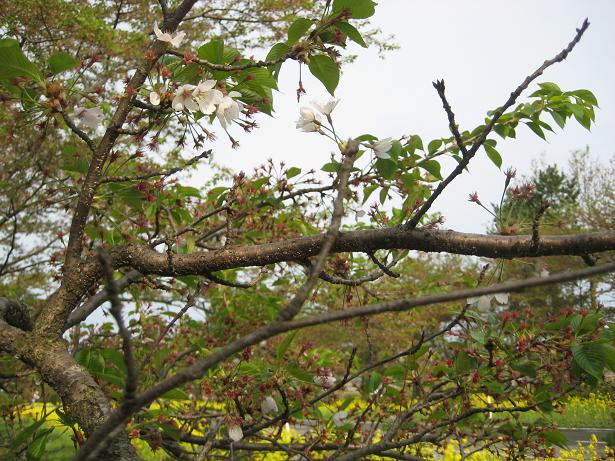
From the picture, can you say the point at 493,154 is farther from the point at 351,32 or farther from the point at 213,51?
the point at 213,51

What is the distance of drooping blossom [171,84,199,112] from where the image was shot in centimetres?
163

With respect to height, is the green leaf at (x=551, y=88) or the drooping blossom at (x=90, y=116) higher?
the green leaf at (x=551, y=88)

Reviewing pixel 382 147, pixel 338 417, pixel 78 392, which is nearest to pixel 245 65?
pixel 382 147

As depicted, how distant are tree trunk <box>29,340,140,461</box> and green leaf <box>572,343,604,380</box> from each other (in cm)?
151

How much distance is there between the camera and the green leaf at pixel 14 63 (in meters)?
1.49

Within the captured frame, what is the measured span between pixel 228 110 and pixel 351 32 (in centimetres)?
49

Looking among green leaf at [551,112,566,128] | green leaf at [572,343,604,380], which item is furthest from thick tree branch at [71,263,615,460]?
green leaf at [551,112,566,128]

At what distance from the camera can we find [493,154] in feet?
6.38

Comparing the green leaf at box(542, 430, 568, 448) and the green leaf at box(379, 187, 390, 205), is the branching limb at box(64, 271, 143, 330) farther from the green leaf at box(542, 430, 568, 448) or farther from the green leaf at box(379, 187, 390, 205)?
the green leaf at box(542, 430, 568, 448)

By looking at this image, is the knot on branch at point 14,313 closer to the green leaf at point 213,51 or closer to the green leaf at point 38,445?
the green leaf at point 38,445

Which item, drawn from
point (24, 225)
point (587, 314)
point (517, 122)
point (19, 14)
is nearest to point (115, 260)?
point (517, 122)

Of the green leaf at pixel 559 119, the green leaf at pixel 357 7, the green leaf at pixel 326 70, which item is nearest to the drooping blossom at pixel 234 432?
the green leaf at pixel 326 70

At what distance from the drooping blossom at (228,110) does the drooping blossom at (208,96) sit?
0.02m

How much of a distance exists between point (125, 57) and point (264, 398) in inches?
213
